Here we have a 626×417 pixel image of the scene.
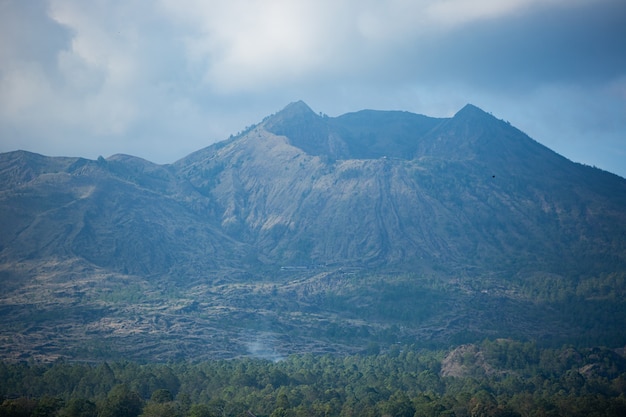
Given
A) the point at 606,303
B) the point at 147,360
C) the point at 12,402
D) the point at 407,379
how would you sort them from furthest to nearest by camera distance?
the point at 606,303 < the point at 147,360 < the point at 407,379 < the point at 12,402

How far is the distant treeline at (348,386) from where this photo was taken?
9100 cm

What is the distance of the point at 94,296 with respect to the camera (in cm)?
19162

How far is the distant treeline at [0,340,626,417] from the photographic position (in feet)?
299

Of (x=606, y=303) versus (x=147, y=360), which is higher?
(x=606, y=303)

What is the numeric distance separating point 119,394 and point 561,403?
2067 inches

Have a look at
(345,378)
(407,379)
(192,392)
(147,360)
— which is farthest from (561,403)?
Answer: (147,360)

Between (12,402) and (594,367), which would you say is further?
(594,367)

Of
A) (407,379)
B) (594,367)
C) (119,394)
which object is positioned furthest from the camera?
(594,367)

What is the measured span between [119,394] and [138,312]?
304 ft

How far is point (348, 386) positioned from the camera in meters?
117

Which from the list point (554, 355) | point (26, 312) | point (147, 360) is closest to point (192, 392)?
point (147, 360)

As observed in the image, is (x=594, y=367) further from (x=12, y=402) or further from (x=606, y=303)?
(x=12, y=402)

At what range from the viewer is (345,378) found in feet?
415

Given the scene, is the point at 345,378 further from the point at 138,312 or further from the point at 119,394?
the point at 138,312
